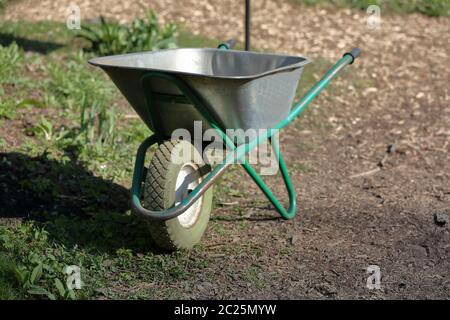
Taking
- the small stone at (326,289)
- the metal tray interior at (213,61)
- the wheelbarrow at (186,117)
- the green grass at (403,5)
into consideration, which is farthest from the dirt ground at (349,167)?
the metal tray interior at (213,61)

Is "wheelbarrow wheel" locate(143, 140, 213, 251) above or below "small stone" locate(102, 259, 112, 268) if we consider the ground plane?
above

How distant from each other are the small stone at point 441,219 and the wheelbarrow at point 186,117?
103 centimetres

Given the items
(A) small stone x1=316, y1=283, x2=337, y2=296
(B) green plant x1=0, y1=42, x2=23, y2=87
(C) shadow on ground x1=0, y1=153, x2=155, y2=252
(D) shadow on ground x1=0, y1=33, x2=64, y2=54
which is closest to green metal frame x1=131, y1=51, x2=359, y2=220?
(C) shadow on ground x1=0, y1=153, x2=155, y2=252

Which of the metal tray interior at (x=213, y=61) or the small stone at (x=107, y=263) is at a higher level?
the metal tray interior at (x=213, y=61)

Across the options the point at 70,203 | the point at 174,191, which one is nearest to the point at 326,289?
the point at 174,191

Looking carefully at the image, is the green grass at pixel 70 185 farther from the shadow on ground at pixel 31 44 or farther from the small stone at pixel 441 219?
the small stone at pixel 441 219

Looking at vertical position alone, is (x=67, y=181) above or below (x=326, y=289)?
above

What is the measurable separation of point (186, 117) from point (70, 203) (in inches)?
42.7

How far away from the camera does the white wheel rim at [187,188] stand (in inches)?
154

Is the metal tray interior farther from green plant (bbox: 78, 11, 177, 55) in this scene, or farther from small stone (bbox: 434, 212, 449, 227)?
green plant (bbox: 78, 11, 177, 55)

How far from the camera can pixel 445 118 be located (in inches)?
247

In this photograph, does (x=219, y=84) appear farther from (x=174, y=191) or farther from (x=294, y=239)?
(x=294, y=239)

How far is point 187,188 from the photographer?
3963 mm

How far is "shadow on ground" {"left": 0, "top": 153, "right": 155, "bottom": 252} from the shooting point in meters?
4.06
